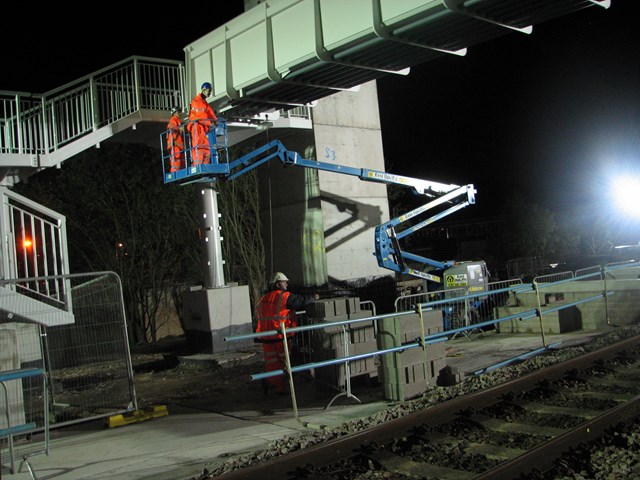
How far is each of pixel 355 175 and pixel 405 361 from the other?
30.1ft

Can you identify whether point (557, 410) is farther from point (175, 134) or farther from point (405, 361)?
point (175, 134)

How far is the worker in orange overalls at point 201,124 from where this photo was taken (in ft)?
43.0

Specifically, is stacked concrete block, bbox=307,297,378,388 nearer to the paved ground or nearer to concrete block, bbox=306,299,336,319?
concrete block, bbox=306,299,336,319

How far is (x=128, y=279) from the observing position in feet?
68.0

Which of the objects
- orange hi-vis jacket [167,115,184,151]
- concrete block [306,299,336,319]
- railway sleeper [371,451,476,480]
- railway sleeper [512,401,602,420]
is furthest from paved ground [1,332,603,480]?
orange hi-vis jacket [167,115,184,151]

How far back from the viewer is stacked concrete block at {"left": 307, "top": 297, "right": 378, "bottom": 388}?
938 cm

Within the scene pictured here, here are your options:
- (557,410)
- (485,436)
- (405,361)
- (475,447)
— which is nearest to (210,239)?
(405,361)

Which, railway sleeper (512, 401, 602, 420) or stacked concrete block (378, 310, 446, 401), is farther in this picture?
stacked concrete block (378, 310, 446, 401)

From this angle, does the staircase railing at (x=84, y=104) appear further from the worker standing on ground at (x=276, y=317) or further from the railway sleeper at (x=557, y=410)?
the railway sleeper at (x=557, y=410)

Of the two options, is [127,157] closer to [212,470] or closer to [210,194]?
[210,194]

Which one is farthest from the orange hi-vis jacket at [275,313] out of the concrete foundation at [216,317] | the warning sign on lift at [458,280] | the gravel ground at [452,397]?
the warning sign on lift at [458,280]

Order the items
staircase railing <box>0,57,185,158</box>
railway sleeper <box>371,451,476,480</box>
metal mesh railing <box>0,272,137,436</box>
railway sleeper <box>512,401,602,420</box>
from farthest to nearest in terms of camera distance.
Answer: staircase railing <box>0,57,185,158</box>, metal mesh railing <box>0,272,137,436</box>, railway sleeper <box>512,401,602,420</box>, railway sleeper <box>371,451,476,480</box>

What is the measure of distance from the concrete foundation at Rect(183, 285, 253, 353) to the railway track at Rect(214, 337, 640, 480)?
823 cm

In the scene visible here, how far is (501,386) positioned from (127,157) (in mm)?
15901
